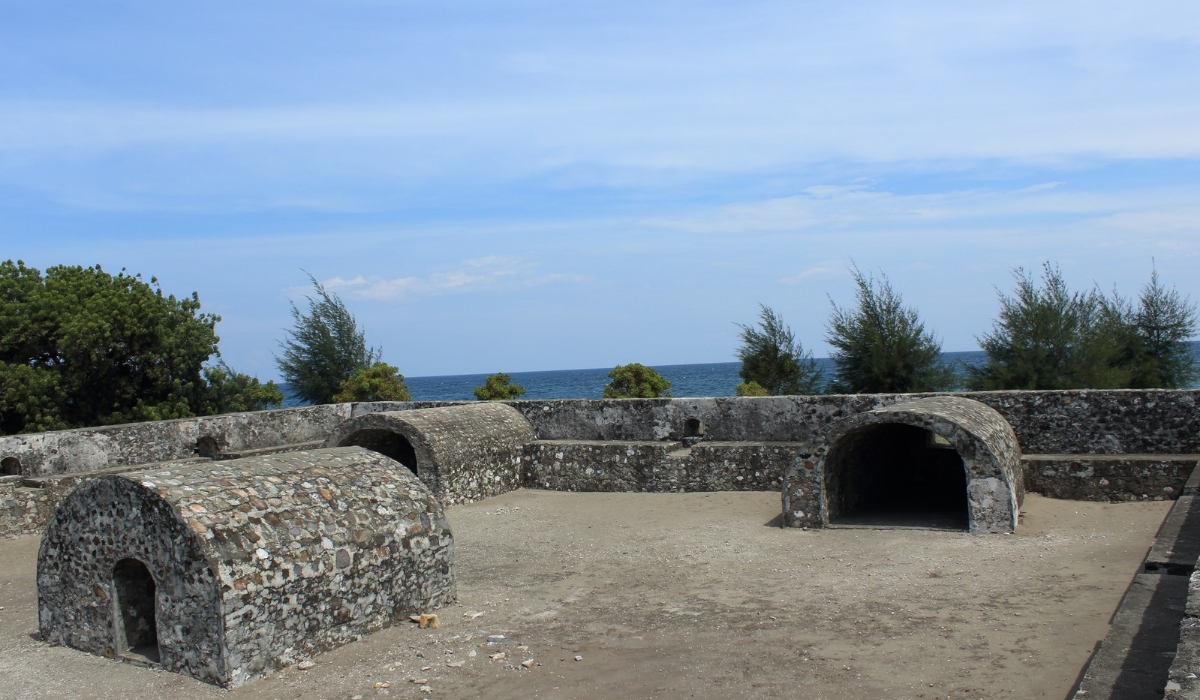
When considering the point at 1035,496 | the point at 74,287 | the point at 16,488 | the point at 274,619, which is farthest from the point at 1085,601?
the point at 74,287

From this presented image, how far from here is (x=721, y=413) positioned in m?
13.2

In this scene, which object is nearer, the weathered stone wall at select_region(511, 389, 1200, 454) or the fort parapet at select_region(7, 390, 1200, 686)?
the fort parapet at select_region(7, 390, 1200, 686)

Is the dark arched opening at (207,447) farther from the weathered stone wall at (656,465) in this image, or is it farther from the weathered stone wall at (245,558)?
the weathered stone wall at (245,558)

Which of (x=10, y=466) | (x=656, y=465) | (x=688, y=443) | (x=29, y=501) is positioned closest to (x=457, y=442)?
(x=656, y=465)

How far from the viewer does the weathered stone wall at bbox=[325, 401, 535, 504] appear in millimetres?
12242

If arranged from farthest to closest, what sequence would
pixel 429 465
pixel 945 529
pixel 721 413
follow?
pixel 721 413, pixel 429 465, pixel 945 529

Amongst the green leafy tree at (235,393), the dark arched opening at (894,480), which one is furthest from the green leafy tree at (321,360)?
the dark arched opening at (894,480)

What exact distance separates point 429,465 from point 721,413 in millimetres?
4077

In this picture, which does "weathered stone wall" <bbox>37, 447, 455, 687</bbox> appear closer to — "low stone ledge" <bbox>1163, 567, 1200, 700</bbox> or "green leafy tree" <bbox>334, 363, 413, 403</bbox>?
"low stone ledge" <bbox>1163, 567, 1200, 700</bbox>

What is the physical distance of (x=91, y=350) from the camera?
58.0 ft

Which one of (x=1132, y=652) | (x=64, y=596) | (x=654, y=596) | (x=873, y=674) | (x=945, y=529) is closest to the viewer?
(x=1132, y=652)

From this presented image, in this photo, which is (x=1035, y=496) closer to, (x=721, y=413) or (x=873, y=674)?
(x=721, y=413)

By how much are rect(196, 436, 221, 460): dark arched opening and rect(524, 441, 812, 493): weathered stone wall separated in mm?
4706

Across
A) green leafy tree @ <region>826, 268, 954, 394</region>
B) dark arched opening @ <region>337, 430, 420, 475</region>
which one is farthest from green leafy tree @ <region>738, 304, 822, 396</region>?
dark arched opening @ <region>337, 430, 420, 475</region>
